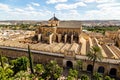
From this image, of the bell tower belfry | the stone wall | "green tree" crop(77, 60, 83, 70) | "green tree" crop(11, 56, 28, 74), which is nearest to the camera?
"green tree" crop(11, 56, 28, 74)

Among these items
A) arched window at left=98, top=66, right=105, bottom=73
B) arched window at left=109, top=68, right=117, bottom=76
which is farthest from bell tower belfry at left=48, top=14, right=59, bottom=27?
arched window at left=109, top=68, right=117, bottom=76

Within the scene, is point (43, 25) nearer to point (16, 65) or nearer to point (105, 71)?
point (16, 65)

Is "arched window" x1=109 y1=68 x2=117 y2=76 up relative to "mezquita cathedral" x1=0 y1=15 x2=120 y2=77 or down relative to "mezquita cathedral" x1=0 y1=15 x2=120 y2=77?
down

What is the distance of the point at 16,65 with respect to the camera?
2903 centimetres

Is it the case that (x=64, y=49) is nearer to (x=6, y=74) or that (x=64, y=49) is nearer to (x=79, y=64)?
(x=79, y=64)

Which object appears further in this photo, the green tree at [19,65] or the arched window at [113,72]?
the arched window at [113,72]

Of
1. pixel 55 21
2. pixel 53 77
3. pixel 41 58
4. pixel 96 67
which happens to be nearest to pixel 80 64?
pixel 96 67

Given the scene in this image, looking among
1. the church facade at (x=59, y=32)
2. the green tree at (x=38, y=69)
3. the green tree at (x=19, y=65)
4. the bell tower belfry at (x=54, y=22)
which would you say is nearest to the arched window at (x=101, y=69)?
the green tree at (x=38, y=69)

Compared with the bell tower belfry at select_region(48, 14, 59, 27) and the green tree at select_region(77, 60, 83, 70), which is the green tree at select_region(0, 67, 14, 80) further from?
the bell tower belfry at select_region(48, 14, 59, 27)

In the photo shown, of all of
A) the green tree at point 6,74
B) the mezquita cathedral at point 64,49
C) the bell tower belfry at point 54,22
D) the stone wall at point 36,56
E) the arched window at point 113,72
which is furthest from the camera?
the bell tower belfry at point 54,22

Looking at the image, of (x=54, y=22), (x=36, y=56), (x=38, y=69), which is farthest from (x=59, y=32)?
(x=38, y=69)

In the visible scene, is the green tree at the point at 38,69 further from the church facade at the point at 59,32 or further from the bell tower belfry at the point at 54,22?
the bell tower belfry at the point at 54,22

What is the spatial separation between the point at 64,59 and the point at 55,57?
261 centimetres

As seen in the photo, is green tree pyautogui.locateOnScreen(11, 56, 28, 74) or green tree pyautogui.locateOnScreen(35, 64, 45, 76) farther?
green tree pyautogui.locateOnScreen(11, 56, 28, 74)
